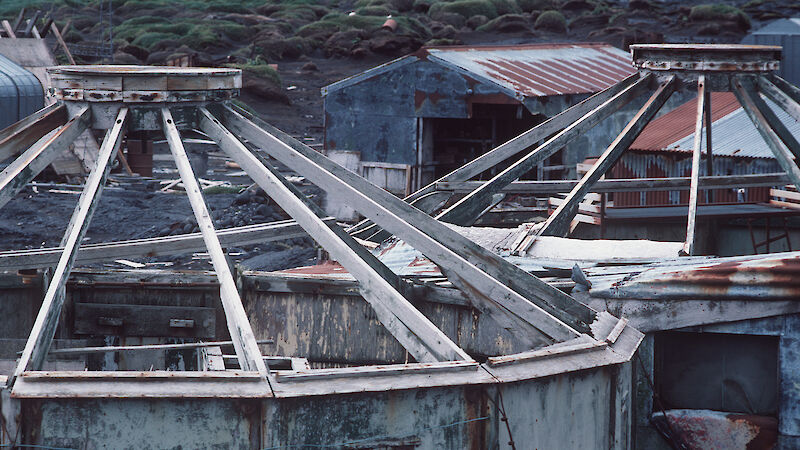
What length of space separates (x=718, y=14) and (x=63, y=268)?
211 feet

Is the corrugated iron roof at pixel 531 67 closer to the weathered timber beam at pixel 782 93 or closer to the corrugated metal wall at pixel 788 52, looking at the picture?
the corrugated metal wall at pixel 788 52

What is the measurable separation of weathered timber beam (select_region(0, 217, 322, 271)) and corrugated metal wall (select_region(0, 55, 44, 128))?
2283 cm

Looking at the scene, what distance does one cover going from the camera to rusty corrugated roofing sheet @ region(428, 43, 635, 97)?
27344 mm

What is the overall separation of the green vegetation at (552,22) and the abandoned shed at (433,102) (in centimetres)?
3908

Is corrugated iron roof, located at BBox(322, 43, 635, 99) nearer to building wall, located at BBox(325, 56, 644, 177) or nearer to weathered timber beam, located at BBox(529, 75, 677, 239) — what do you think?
building wall, located at BBox(325, 56, 644, 177)

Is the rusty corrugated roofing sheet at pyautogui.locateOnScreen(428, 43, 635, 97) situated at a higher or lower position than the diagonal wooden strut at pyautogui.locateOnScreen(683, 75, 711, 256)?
higher

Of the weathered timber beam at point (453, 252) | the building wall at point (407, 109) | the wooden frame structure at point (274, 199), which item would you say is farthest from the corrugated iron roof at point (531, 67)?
the wooden frame structure at point (274, 199)

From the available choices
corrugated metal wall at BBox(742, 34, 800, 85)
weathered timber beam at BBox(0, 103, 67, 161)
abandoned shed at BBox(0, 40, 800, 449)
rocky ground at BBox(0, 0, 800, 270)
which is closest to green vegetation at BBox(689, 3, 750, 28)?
rocky ground at BBox(0, 0, 800, 270)

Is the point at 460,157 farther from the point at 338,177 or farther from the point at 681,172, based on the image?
the point at 338,177

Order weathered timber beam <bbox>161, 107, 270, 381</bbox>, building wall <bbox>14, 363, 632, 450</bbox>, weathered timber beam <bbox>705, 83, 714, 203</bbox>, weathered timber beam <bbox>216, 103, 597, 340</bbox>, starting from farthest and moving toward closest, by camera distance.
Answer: weathered timber beam <bbox>705, 83, 714, 203</bbox>
weathered timber beam <bbox>216, 103, 597, 340</bbox>
weathered timber beam <bbox>161, 107, 270, 381</bbox>
building wall <bbox>14, 363, 632, 450</bbox>

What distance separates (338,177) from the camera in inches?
416

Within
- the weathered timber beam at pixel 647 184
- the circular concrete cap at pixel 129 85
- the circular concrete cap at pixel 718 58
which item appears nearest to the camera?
the circular concrete cap at pixel 129 85

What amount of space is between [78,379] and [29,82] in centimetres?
2947

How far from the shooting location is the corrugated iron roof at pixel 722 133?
2136 centimetres
